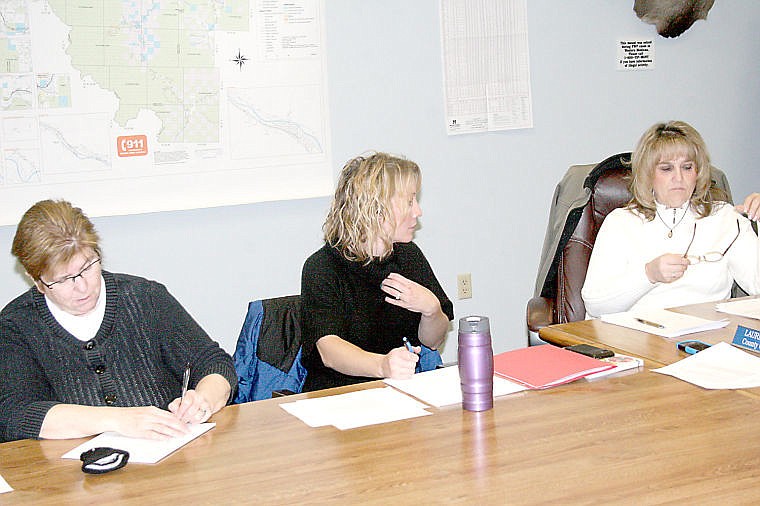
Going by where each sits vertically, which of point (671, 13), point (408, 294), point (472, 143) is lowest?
point (408, 294)

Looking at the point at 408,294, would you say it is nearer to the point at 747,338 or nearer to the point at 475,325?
the point at 475,325

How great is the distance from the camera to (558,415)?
1.89 meters

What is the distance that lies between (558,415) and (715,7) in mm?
3176

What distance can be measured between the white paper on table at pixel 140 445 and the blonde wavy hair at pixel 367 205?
86cm

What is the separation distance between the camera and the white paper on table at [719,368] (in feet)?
6.68

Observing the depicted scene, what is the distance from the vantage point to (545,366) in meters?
2.19

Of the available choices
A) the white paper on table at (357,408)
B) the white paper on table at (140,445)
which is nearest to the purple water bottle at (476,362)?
the white paper on table at (357,408)

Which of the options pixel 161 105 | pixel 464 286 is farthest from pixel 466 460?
pixel 464 286

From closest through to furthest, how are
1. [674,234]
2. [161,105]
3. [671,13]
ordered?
[674,234], [161,105], [671,13]

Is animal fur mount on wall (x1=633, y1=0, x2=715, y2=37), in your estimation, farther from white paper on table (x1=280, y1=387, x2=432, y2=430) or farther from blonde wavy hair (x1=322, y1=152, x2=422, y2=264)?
white paper on table (x1=280, y1=387, x2=432, y2=430)

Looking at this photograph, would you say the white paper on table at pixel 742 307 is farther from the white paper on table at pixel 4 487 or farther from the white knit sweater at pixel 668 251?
the white paper on table at pixel 4 487

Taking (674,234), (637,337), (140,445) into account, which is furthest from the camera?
(674,234)

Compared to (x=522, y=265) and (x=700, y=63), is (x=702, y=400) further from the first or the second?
(x=700, y=63)

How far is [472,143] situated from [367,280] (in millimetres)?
1572
